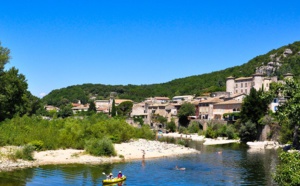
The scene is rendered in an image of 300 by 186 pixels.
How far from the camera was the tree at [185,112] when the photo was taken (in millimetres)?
94438

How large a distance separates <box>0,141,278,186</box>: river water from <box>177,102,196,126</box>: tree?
5304cm

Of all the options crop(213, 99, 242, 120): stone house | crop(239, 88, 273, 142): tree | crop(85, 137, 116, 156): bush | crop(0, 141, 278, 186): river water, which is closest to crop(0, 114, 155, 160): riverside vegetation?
crop(85, 137, 116, 156): bush

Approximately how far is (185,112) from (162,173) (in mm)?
62764

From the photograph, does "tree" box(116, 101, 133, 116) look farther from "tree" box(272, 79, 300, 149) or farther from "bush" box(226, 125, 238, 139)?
"tree" box(272, 79, 300, 149)

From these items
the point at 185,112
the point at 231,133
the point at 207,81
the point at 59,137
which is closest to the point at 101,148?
the point at 59,137

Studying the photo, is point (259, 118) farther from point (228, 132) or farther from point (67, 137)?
point (67, 137)

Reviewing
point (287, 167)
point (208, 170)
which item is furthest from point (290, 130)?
point (287, 167)

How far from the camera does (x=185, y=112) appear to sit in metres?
94.1

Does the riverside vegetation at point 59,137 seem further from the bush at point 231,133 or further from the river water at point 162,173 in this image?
the bush at point 231,133

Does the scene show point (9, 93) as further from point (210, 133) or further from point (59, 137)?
point (210, 133)

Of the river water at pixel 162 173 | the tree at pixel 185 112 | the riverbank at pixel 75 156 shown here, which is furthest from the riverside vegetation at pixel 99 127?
the river water at pixel 162 173

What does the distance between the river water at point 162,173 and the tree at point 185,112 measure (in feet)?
174

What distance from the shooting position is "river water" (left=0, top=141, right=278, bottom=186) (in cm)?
2806

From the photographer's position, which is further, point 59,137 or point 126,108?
point 126,108
